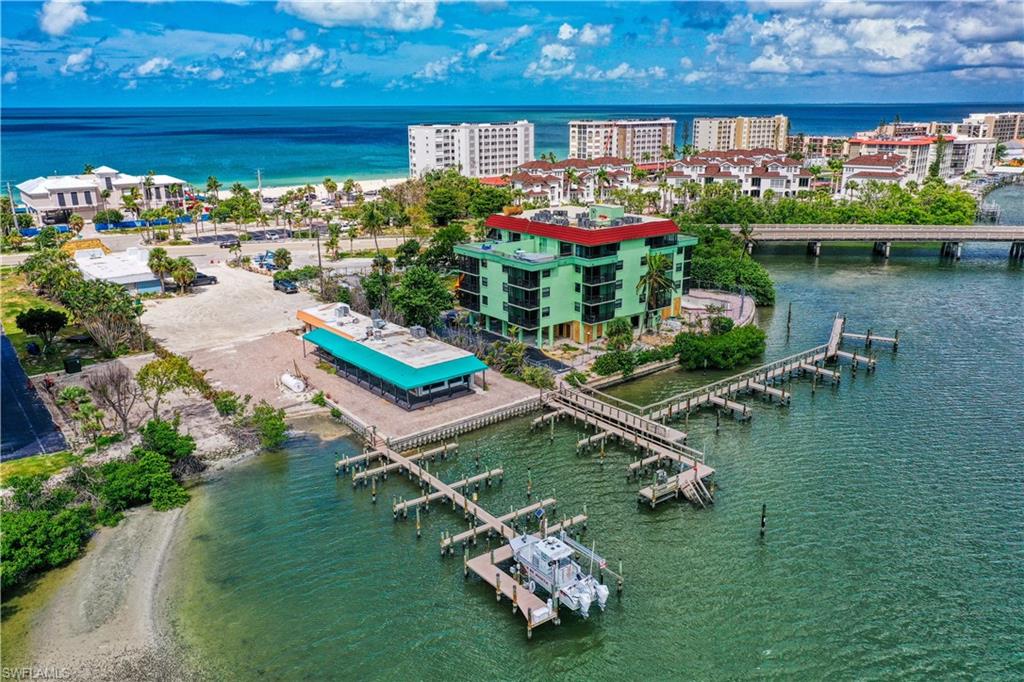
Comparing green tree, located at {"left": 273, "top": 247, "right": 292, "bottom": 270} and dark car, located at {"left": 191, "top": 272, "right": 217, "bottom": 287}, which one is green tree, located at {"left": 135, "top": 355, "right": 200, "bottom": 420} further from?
green tree, located at {"left": 273, "top": 247, "right": 292, "bottom": 270}

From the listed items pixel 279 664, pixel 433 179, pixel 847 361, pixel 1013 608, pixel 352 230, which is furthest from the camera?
pixel 433 179

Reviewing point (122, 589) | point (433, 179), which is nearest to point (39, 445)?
point (122, 589)

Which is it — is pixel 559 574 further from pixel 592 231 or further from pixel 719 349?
pixel 592 231

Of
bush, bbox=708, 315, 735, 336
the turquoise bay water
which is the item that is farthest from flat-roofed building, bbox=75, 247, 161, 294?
bush, bbox=708, 315, 735, 336

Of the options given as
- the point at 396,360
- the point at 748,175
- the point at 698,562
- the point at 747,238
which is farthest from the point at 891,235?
the point at 698,562

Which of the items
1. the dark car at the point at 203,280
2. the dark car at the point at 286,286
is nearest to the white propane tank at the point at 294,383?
the dark car at the point at 286,286

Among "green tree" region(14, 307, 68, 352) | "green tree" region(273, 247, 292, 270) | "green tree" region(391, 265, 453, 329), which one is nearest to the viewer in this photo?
"green tree" region(14, 307, 68, 352)

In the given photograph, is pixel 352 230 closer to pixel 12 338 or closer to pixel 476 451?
pixel 12 338
